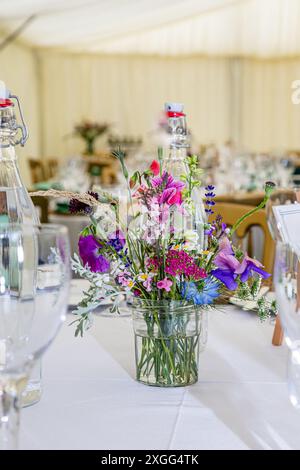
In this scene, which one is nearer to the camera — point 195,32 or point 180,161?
point 180,161

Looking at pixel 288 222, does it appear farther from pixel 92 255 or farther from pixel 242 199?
pixel 242 199

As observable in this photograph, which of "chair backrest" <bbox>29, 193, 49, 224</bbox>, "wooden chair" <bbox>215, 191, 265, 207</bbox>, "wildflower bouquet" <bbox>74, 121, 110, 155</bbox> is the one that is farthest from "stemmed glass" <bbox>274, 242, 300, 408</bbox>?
"wildflower bouquet" <bbox>74, 121, 110, 155</bbox>

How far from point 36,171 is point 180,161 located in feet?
23.2

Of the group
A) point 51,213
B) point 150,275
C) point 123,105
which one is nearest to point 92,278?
point 150,275

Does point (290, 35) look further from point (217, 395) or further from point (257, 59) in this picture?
point (217, 395)

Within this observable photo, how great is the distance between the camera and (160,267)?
97 centimetres

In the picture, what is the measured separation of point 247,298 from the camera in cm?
103

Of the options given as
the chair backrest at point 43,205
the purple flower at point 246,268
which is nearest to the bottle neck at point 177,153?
the purple flower at point 246,268

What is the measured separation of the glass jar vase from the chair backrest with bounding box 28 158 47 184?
22.7 feet

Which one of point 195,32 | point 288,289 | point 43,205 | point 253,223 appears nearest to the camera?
point 288,289

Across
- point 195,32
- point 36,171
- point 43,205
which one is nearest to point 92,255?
point 43,205

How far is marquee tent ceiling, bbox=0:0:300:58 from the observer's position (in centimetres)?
1034

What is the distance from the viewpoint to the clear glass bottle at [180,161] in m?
1.05

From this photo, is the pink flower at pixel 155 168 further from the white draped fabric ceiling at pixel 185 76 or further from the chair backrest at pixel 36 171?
the white draped fabric ceiling at pixel 185 76
